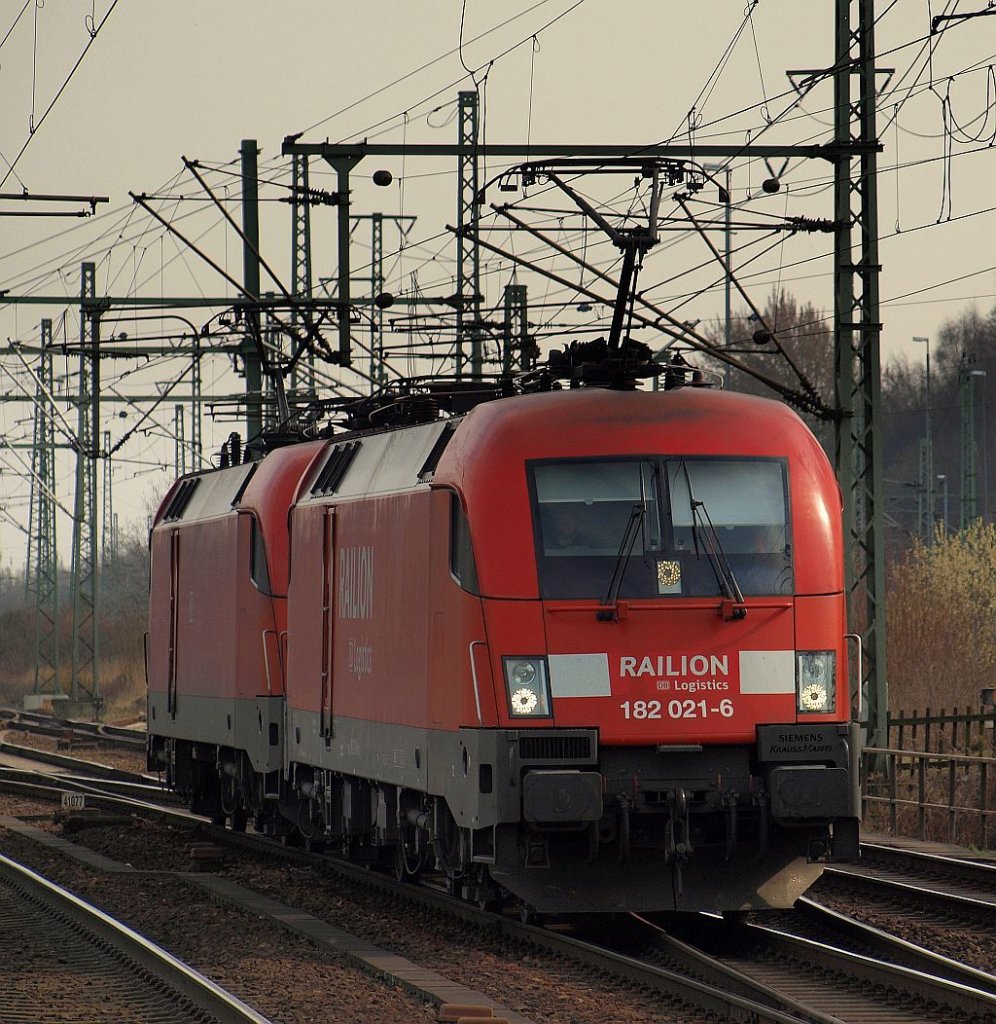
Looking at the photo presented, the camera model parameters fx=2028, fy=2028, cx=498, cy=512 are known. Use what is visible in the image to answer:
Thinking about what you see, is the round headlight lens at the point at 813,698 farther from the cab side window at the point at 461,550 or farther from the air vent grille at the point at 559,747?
the cab side window at the point at 461,550

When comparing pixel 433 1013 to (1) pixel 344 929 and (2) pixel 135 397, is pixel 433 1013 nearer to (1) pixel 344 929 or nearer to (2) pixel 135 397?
(1) pixel 344 929

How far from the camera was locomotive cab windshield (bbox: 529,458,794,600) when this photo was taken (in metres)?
12.5

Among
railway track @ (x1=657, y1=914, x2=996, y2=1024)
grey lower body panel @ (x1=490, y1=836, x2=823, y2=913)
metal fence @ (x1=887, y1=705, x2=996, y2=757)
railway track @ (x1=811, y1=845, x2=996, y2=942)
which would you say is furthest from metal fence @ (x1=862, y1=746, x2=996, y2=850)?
grey lower body panel @ (x1=490, y1=836, x2=823, y2=913)

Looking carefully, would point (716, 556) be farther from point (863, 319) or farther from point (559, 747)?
point (863, 319)

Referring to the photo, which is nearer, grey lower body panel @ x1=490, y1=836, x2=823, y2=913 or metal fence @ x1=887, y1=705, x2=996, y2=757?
grey lower body panel @ x1=490, y1=836, x2=823, y2=913

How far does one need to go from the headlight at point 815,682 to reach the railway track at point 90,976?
156 inches

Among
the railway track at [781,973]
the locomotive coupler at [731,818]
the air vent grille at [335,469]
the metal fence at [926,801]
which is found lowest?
the railway track at [781,973]

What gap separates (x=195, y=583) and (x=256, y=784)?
306 cm

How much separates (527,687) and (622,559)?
0.99 m

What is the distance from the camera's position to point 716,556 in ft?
41.2

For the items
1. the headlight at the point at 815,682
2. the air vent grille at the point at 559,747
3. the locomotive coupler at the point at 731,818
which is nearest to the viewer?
the air vent grille at the point at 559,747

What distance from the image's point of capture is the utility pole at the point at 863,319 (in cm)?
2200

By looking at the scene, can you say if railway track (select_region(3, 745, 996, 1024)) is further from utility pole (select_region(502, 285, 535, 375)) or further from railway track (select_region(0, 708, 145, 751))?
railway track (select_region(0, 708, 145, 751))

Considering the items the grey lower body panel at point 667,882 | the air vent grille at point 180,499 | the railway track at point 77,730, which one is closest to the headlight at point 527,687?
the grey lower body panel at point 667,882
